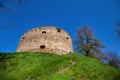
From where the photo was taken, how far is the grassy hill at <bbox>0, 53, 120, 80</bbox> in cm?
1792

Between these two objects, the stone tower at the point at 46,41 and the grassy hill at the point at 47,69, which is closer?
the grassy hill at the point at 47,69

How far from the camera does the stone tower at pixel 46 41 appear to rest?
2753 cm

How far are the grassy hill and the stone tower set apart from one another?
165 inches

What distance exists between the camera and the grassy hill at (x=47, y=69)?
706 inches

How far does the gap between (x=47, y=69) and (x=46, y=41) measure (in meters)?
8.68

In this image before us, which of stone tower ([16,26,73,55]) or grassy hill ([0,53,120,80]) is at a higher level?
stone tower ([16,26,73,55])

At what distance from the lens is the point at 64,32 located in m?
30.3

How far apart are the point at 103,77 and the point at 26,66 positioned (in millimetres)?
7892

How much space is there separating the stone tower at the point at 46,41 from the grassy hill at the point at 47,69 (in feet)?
13.8

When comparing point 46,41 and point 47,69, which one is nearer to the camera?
point 47,69

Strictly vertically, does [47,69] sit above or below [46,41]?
below

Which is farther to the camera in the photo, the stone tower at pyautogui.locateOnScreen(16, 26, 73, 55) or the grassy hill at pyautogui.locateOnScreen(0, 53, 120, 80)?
the stone tower at pyautogui.locateOnScreen(16, 26, 73, 55)

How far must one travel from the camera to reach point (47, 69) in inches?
774

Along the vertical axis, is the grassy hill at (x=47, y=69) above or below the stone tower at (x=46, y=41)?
below
